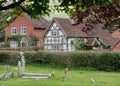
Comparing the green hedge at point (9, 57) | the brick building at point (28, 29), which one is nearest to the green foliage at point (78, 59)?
the green hedge at point (9, 57)

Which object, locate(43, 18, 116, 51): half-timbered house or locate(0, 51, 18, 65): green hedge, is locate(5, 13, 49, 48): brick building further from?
locate(0, 51, 18, 65): green hedge

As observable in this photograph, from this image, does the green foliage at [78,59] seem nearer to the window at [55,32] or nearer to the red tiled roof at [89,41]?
the window at [55,32]

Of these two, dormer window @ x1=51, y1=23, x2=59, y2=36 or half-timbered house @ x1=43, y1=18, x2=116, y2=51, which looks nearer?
half-timbered house @ x1=43, y1=18, x2=116, y2=51

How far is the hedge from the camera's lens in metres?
40.2

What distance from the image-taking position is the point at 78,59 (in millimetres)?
42469

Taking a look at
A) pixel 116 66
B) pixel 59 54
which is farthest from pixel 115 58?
pixel 59 54

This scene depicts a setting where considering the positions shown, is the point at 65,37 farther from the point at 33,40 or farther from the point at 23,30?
the point at 23,30

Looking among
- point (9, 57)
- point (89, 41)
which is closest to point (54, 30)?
point (89, 41)

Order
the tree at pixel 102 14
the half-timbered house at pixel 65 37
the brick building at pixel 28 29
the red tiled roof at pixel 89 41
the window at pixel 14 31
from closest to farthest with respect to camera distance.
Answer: the tree at pixel 102 14 → the half-timbered house at pixel 65 37 → the red tiled roof at pixel 89 41 → the brick building at pixel 28 29 → the window at pixel 14 31

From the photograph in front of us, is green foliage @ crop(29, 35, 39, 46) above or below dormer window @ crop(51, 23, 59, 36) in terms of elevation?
below

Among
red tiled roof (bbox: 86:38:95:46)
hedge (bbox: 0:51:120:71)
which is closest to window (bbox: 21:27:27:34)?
red tiled roof (bbox: 86:38:95:46)

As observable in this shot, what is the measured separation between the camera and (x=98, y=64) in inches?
1617

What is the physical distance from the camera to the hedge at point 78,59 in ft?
132

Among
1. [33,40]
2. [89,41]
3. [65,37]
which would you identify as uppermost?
[65,37]
